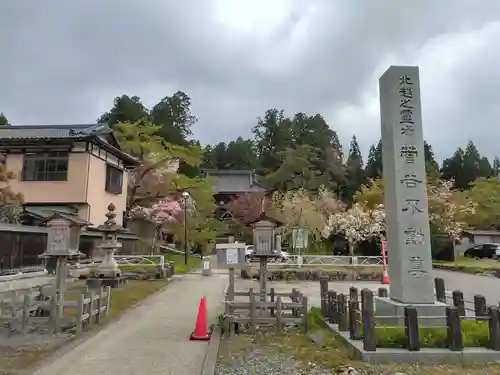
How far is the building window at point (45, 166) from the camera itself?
2389cm

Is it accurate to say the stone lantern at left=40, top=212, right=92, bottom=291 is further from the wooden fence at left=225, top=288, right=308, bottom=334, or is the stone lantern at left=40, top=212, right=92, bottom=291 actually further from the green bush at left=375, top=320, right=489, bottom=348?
Answer: the green bush at left=375, top=320, right=489, bottom=348

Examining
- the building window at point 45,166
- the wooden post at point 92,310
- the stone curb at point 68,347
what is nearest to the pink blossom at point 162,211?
the building window at point 45,166

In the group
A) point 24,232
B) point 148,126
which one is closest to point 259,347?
point 24,232

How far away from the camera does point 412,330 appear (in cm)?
666

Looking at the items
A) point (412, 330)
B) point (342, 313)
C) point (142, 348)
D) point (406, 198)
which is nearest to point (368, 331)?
point (412, 330)

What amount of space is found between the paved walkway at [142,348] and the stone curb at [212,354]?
12cm

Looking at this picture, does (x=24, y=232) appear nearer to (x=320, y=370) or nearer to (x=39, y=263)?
(x=39, y=263)

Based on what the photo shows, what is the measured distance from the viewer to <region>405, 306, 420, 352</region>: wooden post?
21.6ft

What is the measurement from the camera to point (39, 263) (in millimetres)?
19250

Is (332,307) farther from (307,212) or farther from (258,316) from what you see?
(307,212)

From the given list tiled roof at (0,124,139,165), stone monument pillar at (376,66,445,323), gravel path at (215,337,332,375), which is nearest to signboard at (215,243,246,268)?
gravel path at (215,337,332,375)

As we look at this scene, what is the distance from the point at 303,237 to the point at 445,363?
2612 centimetres

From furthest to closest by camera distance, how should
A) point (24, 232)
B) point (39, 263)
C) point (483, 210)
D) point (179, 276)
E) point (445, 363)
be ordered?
point (483, 210), point (179, 276), point (39, 263), point (24, 232), point (445, 363)

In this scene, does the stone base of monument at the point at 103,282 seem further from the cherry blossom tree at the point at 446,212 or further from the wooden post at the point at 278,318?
the cherry blossom tree at the point at 446,212
